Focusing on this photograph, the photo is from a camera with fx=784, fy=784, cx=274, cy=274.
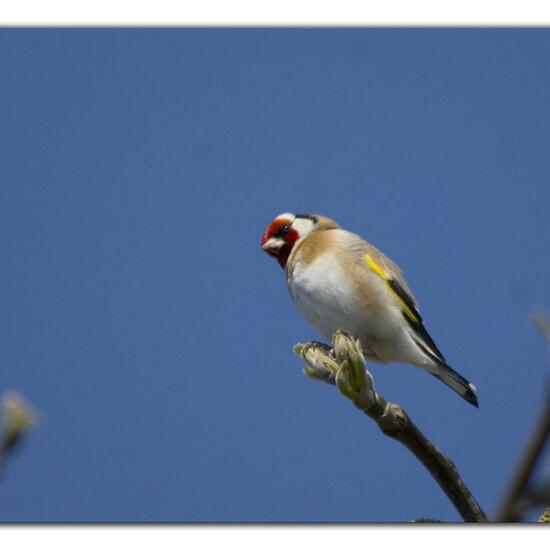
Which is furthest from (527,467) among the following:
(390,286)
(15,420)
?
(390,286)

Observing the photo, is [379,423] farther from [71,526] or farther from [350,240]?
[350,240]

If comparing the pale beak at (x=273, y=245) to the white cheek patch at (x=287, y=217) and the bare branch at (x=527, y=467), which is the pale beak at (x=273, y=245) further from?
the bare branch at (x=527, y=467)

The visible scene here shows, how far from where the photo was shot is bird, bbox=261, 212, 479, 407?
9.23 ft

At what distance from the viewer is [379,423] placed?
1.79m

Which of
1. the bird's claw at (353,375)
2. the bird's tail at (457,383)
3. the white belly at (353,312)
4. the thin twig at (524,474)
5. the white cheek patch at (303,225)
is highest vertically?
the thin twig at (524,474)

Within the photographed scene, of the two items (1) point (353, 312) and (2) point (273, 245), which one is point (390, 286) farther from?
(2) point (273, 245)

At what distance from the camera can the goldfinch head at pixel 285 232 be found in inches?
132

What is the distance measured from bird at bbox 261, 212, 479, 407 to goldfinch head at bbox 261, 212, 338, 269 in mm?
275

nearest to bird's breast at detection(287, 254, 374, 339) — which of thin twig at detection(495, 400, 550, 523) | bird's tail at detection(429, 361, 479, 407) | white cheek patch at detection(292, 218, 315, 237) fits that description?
bird's tail at detection(429, 361, 479, 407)

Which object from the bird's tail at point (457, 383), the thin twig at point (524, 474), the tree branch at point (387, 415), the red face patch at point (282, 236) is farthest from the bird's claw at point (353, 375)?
the red face patch at point (282, 236)

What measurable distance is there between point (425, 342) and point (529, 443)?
86.3 inches

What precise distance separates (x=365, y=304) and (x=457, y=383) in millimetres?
439

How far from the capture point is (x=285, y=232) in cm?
340

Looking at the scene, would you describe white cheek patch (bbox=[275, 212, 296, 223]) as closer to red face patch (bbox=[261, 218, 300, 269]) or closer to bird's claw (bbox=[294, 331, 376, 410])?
red face patch (bbox=[261, 218, 300, 269])
